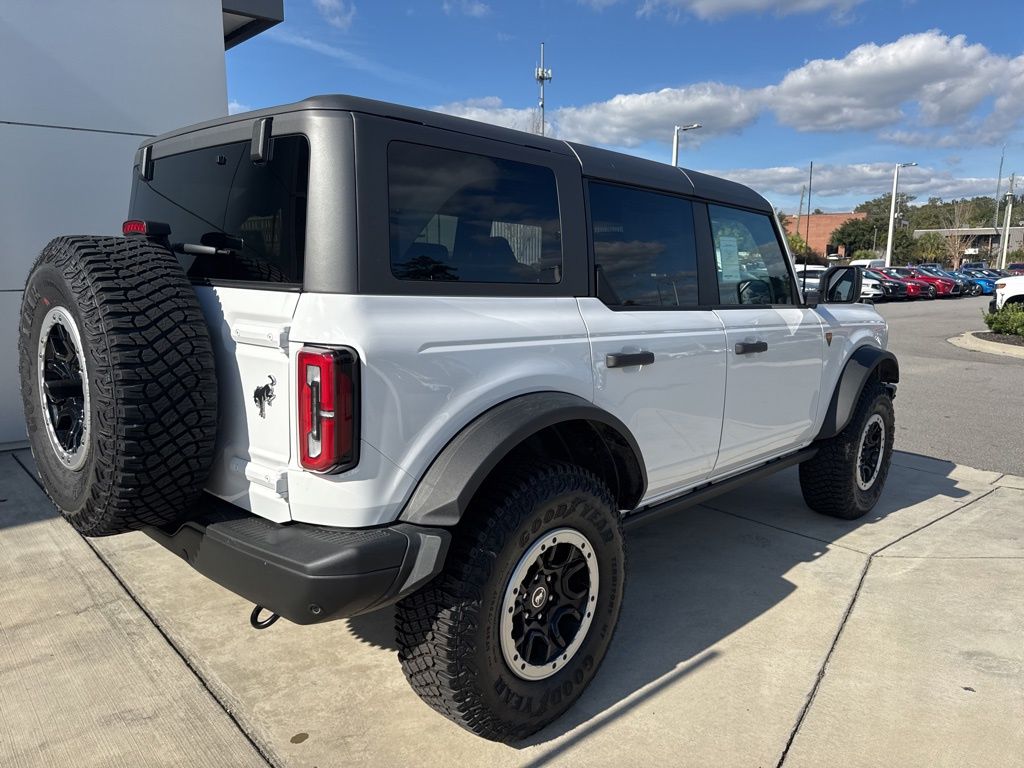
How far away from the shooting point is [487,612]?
2.32 m

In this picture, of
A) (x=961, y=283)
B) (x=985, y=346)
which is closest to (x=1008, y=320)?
(x=985, y=346)

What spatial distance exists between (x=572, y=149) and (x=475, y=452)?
4.57ft

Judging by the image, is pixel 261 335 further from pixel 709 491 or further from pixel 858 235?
pixel 858 235

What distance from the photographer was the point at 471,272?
8.16 ft

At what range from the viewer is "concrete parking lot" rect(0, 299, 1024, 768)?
2525 millimetres

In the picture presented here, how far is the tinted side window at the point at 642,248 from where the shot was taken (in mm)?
3023

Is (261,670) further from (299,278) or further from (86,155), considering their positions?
(86,155)

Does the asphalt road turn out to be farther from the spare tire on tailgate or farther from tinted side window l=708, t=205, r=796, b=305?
the spare tire on tailgate

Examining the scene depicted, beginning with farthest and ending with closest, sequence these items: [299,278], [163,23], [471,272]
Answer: [163,23] → [471,272] → [299,278]

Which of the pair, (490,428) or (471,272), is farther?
(471,272)

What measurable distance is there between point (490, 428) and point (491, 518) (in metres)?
0.28

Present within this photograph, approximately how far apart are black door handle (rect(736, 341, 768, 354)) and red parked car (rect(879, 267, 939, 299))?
32176mm

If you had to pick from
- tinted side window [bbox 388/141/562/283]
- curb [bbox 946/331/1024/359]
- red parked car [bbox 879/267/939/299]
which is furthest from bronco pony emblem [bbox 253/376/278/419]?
red parked car [bbox 879/267/939/299]

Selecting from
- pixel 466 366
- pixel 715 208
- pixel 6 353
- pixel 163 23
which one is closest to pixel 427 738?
pixel 466 366
